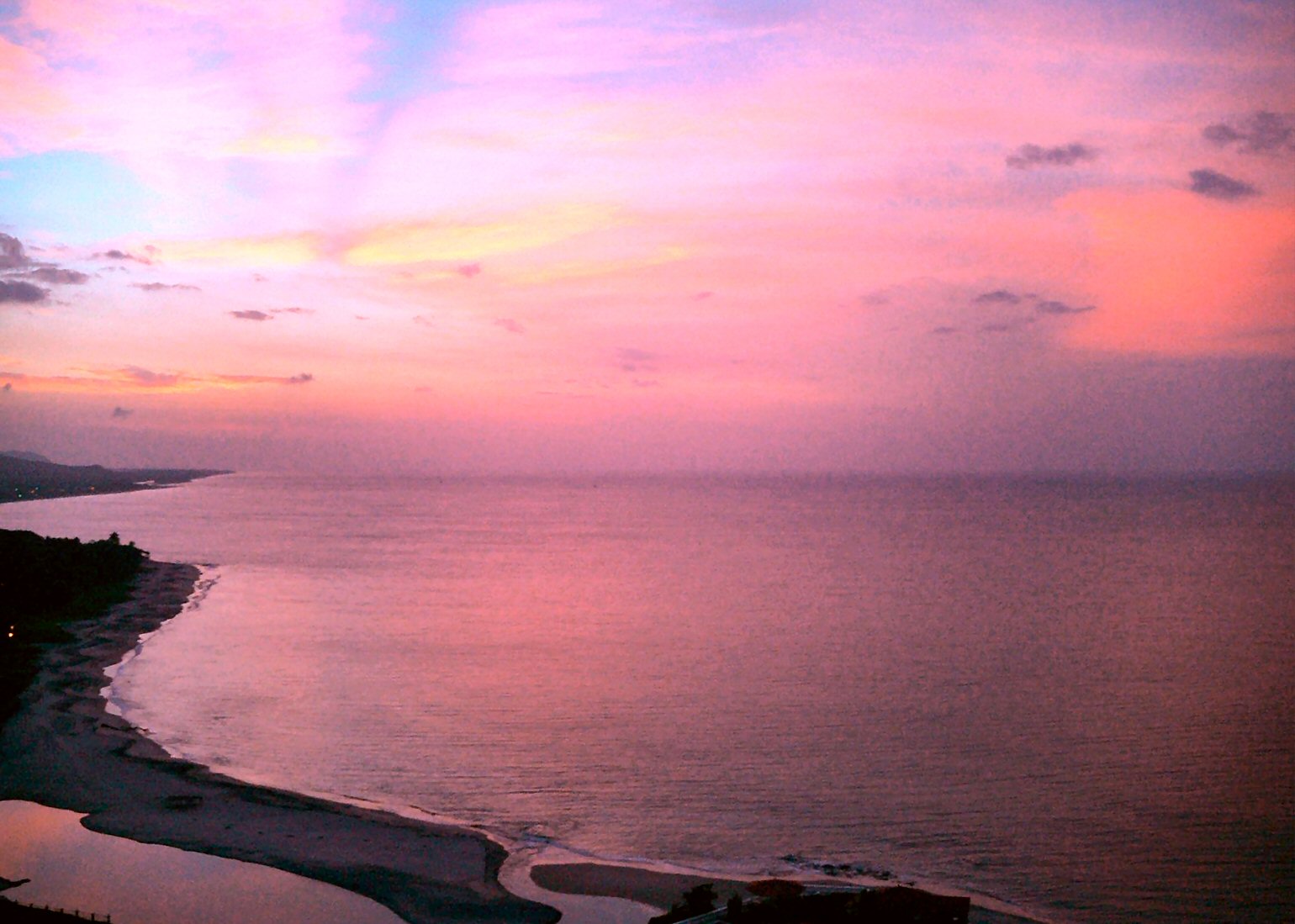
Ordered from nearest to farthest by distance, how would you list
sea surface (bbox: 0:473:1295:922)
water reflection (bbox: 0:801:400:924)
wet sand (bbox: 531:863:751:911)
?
water reflection (bbox: 0:801:400:924) < wet sand (bbox: 531:863:751:911) < sea surface (bbox: 0:473:1295:922)

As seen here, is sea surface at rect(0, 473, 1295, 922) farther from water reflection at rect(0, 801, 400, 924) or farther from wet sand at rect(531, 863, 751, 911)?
water reflection at rect(0, 801, 400, 924)

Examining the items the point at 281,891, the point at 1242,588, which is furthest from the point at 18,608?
the point at 1242,588

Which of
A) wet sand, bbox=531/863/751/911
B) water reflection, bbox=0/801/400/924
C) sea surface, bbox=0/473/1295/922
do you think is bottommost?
water reflection, bbox=0/801/400/924

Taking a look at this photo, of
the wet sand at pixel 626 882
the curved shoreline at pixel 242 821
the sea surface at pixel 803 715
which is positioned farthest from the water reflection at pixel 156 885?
the sea surface at pixel 803 715

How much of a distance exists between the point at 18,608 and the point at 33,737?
93.9ft

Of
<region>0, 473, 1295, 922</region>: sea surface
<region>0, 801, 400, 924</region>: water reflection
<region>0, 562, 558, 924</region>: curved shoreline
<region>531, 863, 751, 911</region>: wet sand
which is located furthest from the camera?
<region>0, 473, 1295, 922</region>: sea surface

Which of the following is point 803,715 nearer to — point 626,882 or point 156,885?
point 626,882

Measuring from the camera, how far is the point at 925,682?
46312 millimetres

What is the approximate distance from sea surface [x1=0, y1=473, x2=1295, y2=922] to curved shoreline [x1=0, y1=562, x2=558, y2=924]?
1.58 meters

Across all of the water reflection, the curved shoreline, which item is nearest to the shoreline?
the curved shoreline

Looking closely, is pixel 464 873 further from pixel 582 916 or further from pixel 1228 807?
pixel 1228 807

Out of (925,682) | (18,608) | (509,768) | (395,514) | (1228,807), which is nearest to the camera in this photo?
(1228,807)

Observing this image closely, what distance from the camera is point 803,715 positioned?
3994cm

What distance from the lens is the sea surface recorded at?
26.5 m
